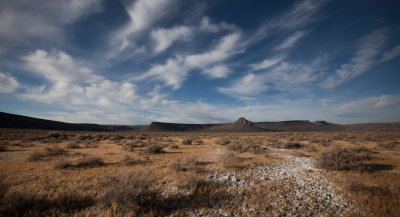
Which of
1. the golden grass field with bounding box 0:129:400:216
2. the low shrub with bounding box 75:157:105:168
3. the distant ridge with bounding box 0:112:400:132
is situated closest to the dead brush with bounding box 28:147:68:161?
the golden grass field with bounding box 0:129:400:216

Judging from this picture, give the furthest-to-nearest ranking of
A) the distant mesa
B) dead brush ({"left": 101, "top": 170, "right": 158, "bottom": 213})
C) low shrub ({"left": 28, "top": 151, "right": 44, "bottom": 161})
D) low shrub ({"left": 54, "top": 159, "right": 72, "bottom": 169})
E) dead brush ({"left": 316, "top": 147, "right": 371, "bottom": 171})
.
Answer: the distant mesa, low shrub ({"left": 28, "top": 151, "right": 44, "bottom": 161}), low shrub ({"left": 54, "top": 159, "right": 72, "bottom": 169}), dead brush ({"left": 316, "top": 147, "right": 371, "bottom": 171}), dead brush ({"left": 101, "top": 170, "right": 158, "bottom": 213})

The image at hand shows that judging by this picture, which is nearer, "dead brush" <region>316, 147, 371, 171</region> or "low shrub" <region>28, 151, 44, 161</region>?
"dead brush" <region>316, 147, 371, 171</region>

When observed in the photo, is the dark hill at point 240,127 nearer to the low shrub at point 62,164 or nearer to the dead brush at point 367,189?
the dead brush at point 367,189

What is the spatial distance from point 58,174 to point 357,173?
50.2ft

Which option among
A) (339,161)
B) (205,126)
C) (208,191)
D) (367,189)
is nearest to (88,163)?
(208,191)

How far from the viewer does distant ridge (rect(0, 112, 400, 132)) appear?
5725 centimetres

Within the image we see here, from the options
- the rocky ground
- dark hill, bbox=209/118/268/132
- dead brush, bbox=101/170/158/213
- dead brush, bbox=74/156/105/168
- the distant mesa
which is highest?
the distant mesa

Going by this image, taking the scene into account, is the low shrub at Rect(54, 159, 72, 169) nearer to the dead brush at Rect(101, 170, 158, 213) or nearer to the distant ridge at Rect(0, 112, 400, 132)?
the dead brush at Rect(101, 170, 158, 213)

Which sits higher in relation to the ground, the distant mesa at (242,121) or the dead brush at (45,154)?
the distant mesa at (242,121)

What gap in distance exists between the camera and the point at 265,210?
14.1 ft

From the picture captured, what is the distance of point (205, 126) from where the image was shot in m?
123

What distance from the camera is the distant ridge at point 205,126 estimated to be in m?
57.2

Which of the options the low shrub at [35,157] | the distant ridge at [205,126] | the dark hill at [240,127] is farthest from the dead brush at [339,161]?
the dark hill at [240,127]

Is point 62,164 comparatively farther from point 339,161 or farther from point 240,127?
point 240,127
